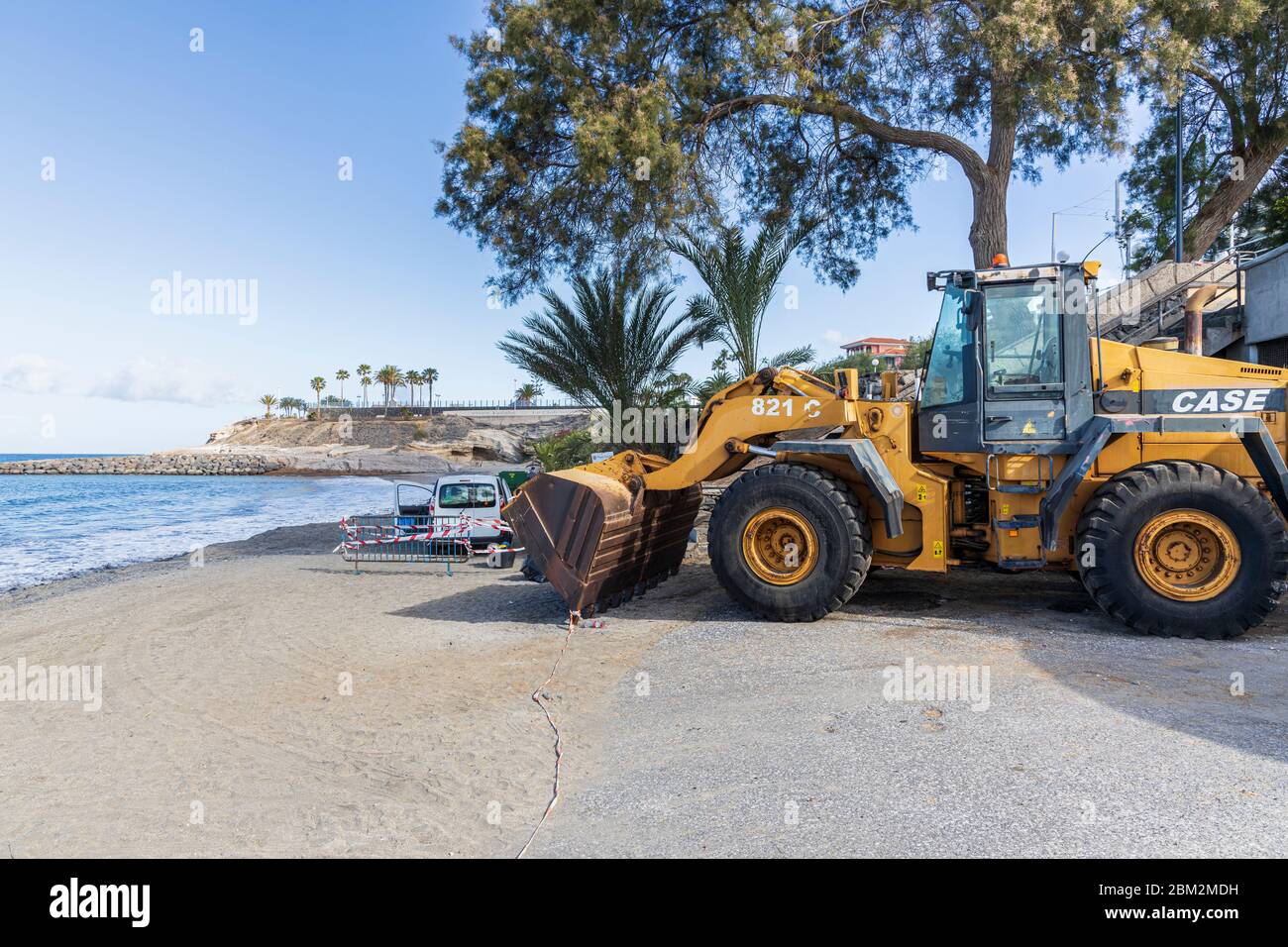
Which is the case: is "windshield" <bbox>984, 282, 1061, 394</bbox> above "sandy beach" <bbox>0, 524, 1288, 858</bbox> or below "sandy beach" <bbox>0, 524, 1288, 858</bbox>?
above

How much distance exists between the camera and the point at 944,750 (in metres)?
4.83

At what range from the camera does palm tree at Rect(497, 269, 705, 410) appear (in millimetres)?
17609

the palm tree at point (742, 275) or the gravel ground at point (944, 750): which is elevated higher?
the palm tree at point (742, 275)

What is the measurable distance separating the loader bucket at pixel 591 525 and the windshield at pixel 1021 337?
3.83 m

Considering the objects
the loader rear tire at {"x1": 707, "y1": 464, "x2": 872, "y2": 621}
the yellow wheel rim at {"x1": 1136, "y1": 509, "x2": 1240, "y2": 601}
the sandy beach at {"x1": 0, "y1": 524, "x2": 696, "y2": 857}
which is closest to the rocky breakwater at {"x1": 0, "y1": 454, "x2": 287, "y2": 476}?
the sandy beach at {"x1": 0, "y1": 524, "x2": 696, "y2": 857}

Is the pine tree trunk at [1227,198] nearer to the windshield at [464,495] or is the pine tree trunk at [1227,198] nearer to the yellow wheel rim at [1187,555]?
the yellow wheel rim at [1187,555]

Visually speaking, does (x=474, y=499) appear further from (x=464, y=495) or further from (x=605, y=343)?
(x=605, y=343)

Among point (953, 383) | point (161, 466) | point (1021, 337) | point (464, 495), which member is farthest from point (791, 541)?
point (161, 466)

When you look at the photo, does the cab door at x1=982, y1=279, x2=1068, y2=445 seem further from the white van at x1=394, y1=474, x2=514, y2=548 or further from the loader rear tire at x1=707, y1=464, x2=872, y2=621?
the white van at x1=394, y1=474, x2=514, y2=548

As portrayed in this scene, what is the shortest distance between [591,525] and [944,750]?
4.53 metres

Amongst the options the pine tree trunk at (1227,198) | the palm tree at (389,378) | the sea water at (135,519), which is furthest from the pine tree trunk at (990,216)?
the palm tree at (389,378)

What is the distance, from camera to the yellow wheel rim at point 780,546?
8.28 m

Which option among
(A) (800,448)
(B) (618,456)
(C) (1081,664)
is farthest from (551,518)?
(C) (1081,664)

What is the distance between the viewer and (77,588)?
15242mm
